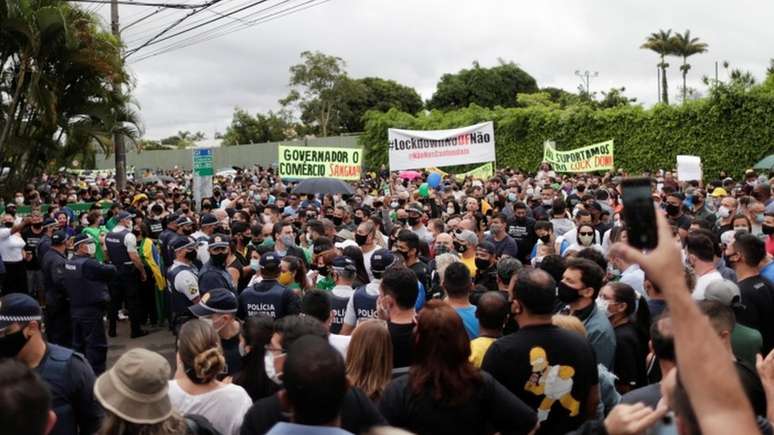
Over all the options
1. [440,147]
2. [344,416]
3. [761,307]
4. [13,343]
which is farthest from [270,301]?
[440,147]

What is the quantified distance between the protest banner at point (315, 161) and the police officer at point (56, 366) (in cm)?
1341

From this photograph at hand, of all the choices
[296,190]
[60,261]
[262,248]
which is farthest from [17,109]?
[262,248]

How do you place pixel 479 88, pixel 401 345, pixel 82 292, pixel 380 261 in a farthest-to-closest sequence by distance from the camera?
pixel 479 88
pixel 82 292
pixel 380 261
pixel 401 345

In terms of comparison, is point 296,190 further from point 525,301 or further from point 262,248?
point 525,301

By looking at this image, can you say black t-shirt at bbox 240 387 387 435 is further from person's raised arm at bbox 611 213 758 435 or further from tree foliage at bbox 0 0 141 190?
tree foliage at bbox 0 0 141 190

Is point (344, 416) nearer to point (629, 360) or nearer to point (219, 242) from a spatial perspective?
point (629, 360)

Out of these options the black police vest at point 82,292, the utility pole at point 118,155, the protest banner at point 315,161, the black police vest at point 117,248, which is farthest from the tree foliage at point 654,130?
the black police vest at point 82,292

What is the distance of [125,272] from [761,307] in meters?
8.82

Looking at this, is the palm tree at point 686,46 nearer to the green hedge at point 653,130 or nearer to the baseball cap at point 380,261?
the green hedge at point 653,130

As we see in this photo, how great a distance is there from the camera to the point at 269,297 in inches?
252

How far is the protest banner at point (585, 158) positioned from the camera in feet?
68.1

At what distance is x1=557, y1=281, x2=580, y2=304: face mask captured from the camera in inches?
194

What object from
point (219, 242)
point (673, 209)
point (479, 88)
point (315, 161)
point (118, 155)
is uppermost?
point (479, 88)

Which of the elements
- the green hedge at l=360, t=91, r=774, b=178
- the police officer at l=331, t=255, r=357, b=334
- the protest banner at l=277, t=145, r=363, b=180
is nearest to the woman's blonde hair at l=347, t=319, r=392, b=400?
the police officer at l=331, t=255, r=357, b=334
